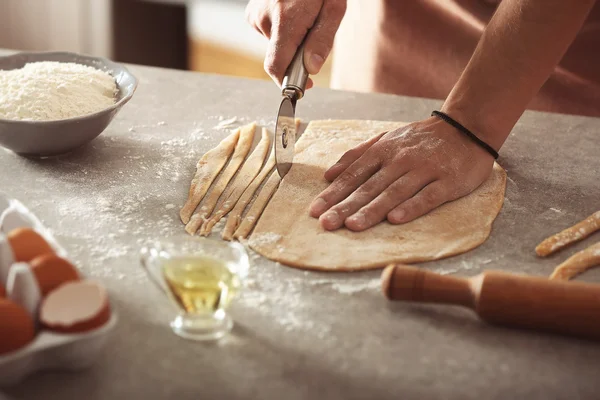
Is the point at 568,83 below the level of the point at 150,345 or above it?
above

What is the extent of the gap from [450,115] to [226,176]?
48 cm

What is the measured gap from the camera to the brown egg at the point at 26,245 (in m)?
0.92

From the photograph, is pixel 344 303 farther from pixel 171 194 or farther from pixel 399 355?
pixel 171 194

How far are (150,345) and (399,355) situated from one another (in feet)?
1.11

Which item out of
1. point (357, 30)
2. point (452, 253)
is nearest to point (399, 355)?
point (452, 253)

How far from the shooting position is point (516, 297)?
3.25 ft

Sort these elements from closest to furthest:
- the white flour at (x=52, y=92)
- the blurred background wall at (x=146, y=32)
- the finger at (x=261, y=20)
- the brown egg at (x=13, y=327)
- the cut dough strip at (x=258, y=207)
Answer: the brown egg at (x=13, y=327)
the cut dough strip at (x=258, y=207)
the white flour at (x=52, y=92)
the finger at (x=261, y=20)
the blurred background wall at (x=146, y=32)

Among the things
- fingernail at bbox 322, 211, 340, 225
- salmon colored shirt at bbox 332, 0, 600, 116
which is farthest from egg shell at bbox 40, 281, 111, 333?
salmon colored shirt at bbox 332, 0, 600, 116

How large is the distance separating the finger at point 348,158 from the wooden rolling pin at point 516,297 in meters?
0.44

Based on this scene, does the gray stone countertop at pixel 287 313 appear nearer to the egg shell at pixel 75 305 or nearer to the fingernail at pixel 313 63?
the egg shell at pixel 75 305

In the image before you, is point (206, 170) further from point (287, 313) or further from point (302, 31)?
point (287, 313)

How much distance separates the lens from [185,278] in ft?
3.13

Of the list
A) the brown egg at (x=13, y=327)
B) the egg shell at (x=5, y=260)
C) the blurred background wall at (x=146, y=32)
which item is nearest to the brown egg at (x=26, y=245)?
the egg shell at (x=5, y=260)

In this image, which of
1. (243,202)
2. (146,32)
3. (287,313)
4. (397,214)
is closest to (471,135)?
(397,214)
